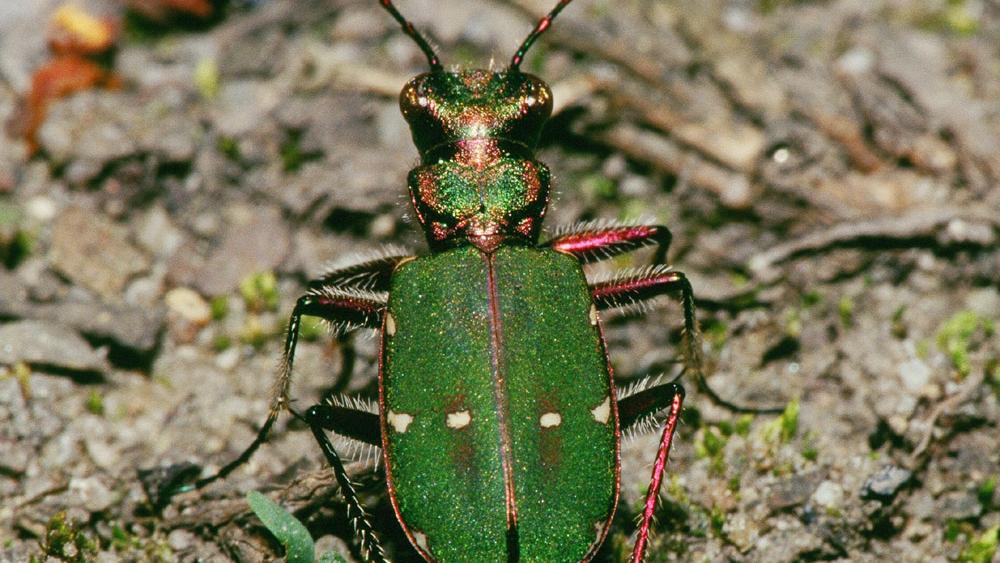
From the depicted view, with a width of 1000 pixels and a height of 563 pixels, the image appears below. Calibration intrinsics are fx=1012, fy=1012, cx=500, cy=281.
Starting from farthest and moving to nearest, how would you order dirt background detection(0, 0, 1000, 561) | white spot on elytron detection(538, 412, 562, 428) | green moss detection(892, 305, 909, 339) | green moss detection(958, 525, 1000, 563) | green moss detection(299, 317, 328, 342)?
1. green moss detection(299, 317, 328, 342)
2. green moss detection(892, 305, 909, 339)
3. dirt background detection(0, 0, 1000, 561)
4. green moss detection(958, 525, 1000, 563)
5. white spot on elytron detection(538, 412, 562, 428)

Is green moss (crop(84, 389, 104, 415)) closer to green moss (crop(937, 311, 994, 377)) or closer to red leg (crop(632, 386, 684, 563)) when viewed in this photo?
red leg (crop(632, 386, 684, 563))

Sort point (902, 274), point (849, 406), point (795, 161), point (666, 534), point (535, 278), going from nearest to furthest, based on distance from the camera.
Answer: point (535, 278), point (666, 534), point (849, 406), point (902, 274), point (795, 161)

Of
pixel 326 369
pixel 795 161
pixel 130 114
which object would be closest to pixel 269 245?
pixel 326 369

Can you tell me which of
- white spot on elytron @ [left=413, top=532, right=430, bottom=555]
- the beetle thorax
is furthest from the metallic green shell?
the beetle thorax

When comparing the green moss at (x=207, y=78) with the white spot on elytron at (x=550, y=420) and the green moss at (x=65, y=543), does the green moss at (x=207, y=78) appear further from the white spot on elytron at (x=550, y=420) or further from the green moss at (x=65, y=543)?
the white spot on elytron at (x=550, y=420)

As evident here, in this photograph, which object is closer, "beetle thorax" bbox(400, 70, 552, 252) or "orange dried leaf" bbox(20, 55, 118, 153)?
"beetle thorax" bbox(400, 70, 552, 252)

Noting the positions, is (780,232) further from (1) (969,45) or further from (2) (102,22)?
(2) (102,22)

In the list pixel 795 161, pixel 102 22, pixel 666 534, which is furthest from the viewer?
pixel 102 22
